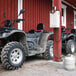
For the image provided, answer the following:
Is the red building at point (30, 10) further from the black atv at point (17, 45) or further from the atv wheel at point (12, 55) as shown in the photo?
the atv wheel at point (12, 55)

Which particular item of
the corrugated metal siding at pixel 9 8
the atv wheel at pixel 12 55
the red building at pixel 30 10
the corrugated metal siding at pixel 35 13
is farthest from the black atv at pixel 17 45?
the corrugated metal siding at pixel 35 13

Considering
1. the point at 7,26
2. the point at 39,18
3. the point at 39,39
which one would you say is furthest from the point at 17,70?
the point at 39,18

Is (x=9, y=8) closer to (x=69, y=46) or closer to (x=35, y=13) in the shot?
(x=35, y=13)

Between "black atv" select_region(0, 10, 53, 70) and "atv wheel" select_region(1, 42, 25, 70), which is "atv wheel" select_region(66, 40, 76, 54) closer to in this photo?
"black atv" select_region(0, 10, 53, 70)

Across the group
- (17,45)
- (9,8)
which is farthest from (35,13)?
(17,45)

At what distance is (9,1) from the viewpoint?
705 cm

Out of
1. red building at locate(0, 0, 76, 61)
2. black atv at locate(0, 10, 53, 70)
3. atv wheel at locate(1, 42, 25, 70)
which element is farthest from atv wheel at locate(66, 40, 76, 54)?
atv wheel at locate(1, 42, 25, 70)

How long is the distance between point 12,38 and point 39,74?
163 cm

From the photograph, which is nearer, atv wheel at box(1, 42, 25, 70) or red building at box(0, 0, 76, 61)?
atv wheel at box(1, 42, 25, 70)

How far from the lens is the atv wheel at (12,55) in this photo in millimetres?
4234

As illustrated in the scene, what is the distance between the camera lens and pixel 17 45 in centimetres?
457

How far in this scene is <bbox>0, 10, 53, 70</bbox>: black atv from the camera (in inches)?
169

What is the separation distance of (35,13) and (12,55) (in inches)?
181

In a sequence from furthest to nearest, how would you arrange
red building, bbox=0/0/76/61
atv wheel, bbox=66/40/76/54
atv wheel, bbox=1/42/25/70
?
atv wheel, bbox=66/40/76/54 < red building, bbox=0/0/76/61 < atv wheel, bbox=1/42/25/70
